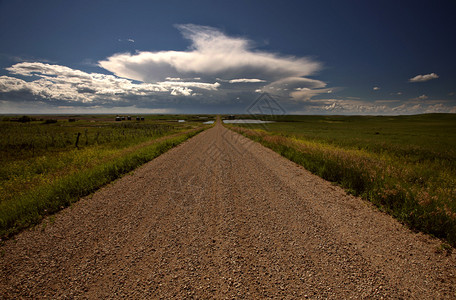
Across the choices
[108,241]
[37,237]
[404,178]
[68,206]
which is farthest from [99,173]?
[404,178]

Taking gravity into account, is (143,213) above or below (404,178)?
below

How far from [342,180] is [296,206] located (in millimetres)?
3642

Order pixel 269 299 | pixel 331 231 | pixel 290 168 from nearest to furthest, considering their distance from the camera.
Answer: pixel 269 299, pixel 331 231, pixel 290 168

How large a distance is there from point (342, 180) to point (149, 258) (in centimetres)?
812

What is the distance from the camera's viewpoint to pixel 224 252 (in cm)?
379

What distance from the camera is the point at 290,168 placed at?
35.1ft

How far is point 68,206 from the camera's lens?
595 centimetres

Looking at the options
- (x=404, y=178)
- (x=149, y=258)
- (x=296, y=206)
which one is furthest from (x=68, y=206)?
(x=404, y=178)

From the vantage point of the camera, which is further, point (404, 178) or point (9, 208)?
point (404, 178)

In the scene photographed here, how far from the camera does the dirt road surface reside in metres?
2.91

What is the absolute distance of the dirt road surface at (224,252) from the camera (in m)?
2.91

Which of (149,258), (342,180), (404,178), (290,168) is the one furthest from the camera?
(290,168)

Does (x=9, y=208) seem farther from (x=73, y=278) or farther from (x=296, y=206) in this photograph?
(x=296, y=206)

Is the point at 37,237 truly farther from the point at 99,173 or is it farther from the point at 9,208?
the point at 99,173
